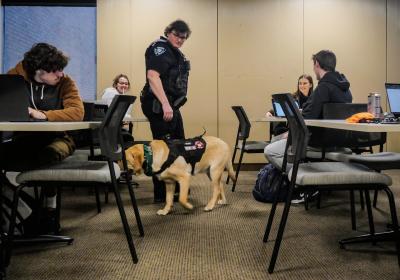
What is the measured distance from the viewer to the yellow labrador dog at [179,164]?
276 centimetres

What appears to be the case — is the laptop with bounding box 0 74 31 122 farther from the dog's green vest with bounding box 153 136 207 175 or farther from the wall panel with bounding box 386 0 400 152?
the wall panel with bounding box 386 0 400 152

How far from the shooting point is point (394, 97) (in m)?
3.00

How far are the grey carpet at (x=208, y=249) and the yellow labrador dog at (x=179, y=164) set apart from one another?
0.42 feet

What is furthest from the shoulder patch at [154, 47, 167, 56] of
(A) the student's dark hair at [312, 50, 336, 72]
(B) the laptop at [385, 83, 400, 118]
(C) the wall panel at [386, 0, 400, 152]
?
(C) the wall panel at [386, 0, 400, 152]

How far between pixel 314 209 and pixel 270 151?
543 millimetres

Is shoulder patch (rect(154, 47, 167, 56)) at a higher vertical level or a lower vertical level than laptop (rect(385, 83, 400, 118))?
higher

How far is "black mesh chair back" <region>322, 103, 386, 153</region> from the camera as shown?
2.89 meters

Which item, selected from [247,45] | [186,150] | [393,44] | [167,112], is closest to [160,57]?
[167,112]

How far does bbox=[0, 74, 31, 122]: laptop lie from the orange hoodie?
351 mm

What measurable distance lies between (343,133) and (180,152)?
3.71ft

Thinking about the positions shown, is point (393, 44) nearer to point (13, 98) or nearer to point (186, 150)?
point (186, 150)

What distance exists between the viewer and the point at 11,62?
5.72 meters

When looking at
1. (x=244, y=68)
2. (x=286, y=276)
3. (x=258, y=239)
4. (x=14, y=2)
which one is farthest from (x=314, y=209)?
(x=14, y=2)

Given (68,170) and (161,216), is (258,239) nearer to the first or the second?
(161,216)
